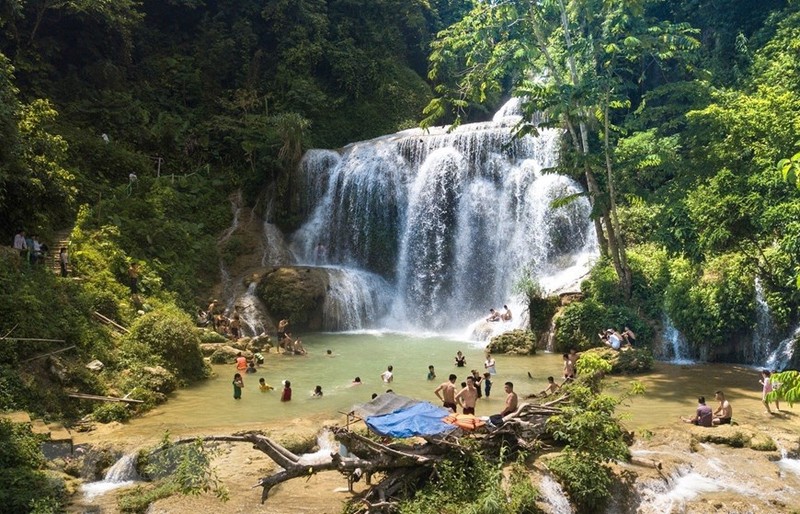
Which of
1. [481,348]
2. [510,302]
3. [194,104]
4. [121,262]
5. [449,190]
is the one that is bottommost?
[481,348]

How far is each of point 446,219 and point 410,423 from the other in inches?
758

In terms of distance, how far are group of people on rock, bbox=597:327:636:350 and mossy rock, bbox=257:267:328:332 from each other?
11.4 m

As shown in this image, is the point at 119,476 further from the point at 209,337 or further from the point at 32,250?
→ the point at 32,250

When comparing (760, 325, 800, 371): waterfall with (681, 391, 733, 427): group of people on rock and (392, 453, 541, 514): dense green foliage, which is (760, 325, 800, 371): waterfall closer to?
(681, 391, 733, 427): group of people on rock

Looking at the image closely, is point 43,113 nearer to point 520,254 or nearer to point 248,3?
point 520,254

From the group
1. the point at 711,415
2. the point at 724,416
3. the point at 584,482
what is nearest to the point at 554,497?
the point at 584,482

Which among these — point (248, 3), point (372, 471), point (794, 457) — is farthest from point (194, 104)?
point (794, 457)

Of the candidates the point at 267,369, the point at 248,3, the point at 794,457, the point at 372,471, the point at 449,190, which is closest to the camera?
the point at 372,471

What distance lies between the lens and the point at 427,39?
143ft

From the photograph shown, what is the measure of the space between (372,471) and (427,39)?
40.1 m

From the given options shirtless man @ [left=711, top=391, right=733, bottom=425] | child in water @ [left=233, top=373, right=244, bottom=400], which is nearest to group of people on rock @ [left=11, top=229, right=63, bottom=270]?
child in water @ [left=233, top=373, right=244, bottom=400]

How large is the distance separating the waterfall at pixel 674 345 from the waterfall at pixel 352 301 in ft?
38.6

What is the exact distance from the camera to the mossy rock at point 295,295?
23688 mm

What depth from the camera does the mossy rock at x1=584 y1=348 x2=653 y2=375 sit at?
16922mm
